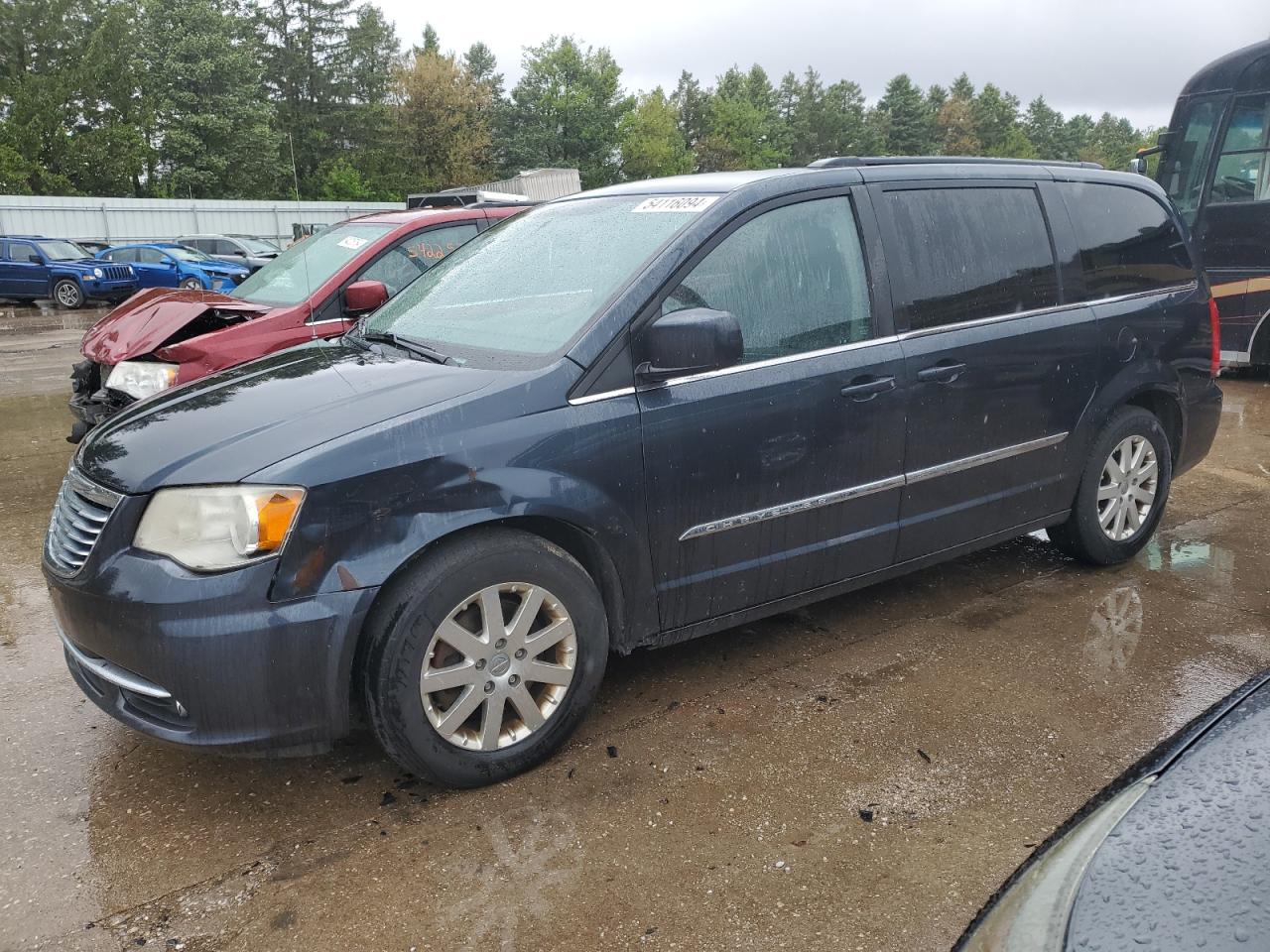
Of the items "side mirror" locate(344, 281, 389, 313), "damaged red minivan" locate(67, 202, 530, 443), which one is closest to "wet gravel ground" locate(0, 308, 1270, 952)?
"damaged red minivan" locate(67, 202, 530, 443)

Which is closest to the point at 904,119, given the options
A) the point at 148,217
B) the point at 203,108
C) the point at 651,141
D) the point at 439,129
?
the point at 651,141

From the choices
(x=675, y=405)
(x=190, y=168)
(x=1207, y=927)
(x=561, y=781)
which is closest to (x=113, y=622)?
(x=561, y=781)

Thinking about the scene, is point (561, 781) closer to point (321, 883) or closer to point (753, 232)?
point (321, 883)

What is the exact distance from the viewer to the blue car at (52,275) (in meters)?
22.8

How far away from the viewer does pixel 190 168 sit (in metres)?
45.1

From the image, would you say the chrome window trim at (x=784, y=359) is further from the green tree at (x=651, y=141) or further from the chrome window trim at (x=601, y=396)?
the green tree at (x=651, y=141)

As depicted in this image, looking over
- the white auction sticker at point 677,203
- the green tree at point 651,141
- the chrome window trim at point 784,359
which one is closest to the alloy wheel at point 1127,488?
the chrome window trim at point 784,359

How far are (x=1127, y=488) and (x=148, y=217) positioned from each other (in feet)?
117

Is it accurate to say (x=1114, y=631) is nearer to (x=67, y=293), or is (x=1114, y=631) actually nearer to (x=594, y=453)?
(x=594, y=453)

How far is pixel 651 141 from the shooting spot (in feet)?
221

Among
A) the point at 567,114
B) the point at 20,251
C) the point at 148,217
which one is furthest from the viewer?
the point at 567,114

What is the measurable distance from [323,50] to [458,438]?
65393mm

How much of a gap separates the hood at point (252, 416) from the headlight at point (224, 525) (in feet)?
0.16

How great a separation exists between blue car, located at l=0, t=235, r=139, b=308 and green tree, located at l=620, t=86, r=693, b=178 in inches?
1796
